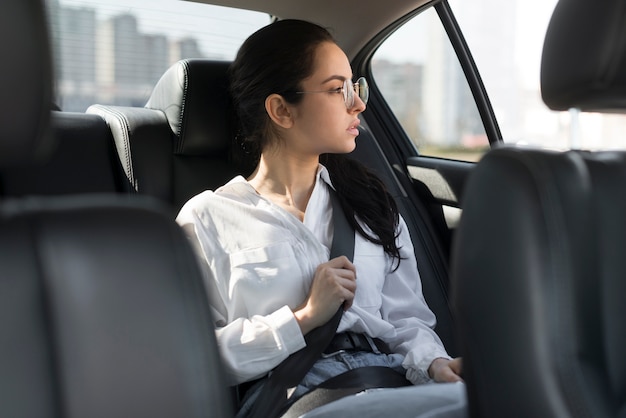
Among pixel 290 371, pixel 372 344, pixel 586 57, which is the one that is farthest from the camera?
pixel 372 344

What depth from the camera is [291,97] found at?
2.17 meters

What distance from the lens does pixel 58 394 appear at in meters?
1.01

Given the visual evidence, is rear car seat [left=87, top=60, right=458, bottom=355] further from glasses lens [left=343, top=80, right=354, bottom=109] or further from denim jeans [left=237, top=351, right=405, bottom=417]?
denim jeans [left=237, top=351, right=405, bottom=417]

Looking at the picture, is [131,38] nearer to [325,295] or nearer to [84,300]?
[325,295]

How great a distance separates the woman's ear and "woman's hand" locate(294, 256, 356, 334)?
44 centimetres

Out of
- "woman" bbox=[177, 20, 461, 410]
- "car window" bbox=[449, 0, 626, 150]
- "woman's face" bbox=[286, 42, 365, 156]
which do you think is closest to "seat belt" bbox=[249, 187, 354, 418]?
"woman" bbox=[177, 20, 461, 410]

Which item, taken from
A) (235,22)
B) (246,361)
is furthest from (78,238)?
(235,22)

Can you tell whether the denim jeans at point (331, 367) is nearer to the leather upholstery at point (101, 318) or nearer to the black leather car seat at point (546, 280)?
the black leather car seat at point (546, 280)

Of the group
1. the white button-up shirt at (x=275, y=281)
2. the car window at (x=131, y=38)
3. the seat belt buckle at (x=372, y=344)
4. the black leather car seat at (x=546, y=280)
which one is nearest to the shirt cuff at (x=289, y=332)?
the white button-up shirt at (x=275, y=281)

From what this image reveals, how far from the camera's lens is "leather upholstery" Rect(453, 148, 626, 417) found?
1199 millimetres

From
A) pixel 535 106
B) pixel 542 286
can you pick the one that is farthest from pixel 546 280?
pixel 535 106

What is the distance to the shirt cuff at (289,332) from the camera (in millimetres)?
1852

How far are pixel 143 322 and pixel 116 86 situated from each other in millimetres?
2787

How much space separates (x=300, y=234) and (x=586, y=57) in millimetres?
864
